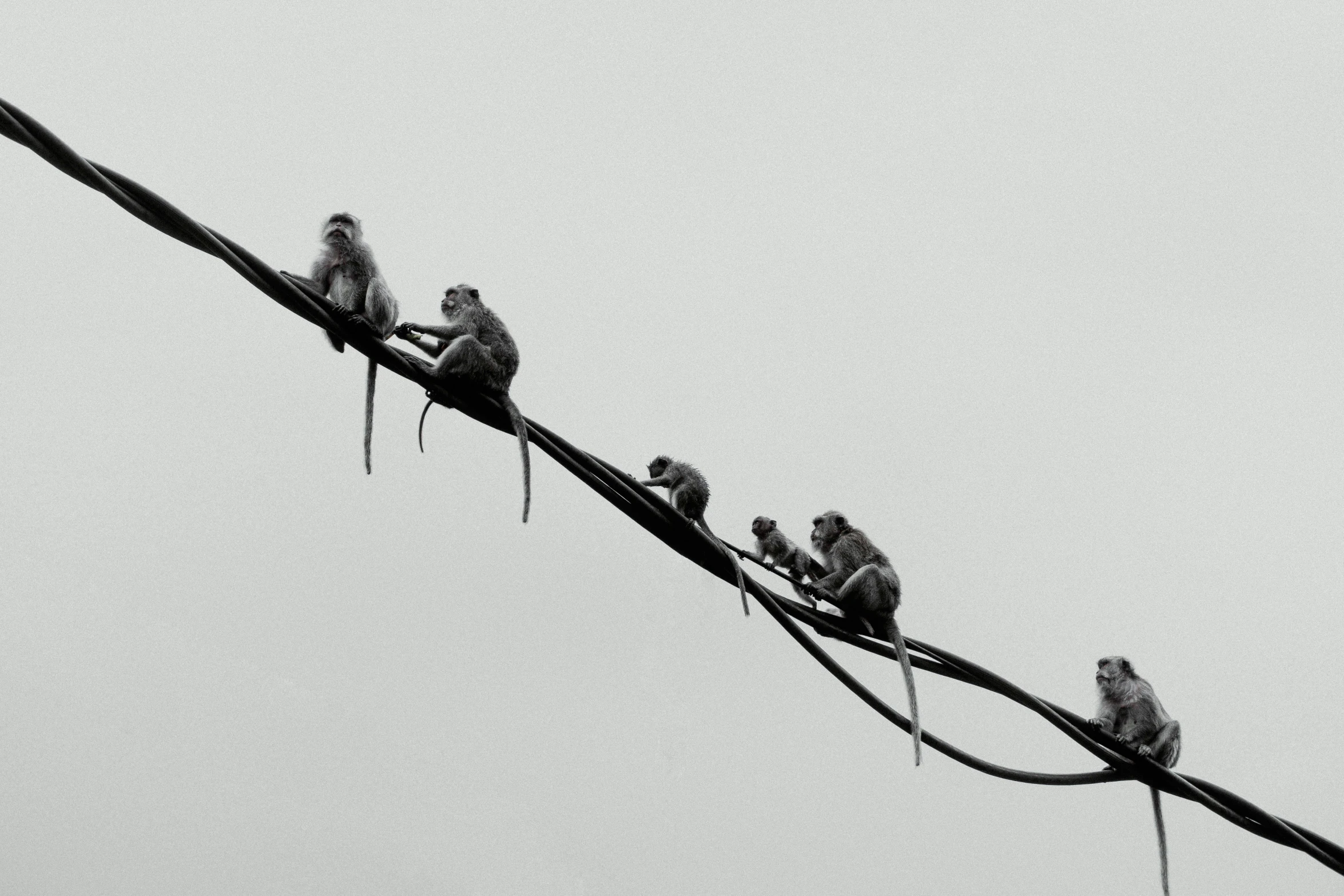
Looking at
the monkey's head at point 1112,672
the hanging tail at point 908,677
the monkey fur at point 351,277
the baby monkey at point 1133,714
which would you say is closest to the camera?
the hanging tail at point 908,677

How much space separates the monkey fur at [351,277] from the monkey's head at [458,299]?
32.9 inches

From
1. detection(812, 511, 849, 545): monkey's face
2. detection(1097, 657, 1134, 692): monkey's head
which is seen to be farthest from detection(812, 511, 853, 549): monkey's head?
detection(1097, 657, 1134, 692): monkey's head

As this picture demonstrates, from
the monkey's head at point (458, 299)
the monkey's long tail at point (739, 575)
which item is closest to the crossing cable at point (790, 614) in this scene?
the monkey's long tail at point (739, 575)

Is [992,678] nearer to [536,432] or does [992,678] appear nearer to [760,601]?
[760,601]

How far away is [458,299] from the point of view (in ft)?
35.5

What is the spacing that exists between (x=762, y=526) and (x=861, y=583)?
3332 millimetres

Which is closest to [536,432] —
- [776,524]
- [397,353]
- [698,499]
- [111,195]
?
[397,353]

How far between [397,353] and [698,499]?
6.80m

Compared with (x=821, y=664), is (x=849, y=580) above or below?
above

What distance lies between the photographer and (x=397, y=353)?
607cm

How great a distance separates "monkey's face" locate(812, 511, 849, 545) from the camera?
1305 centimetres

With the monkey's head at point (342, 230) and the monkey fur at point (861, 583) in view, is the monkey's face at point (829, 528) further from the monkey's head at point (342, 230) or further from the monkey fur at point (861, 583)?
the monkey's head at point (342, 230)

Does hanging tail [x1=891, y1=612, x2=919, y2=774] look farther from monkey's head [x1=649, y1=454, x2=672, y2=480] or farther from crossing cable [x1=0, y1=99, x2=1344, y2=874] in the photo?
monkey's head [x1=649, y1=454, x2=672, y2=480]

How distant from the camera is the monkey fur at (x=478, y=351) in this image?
771 centimetres
